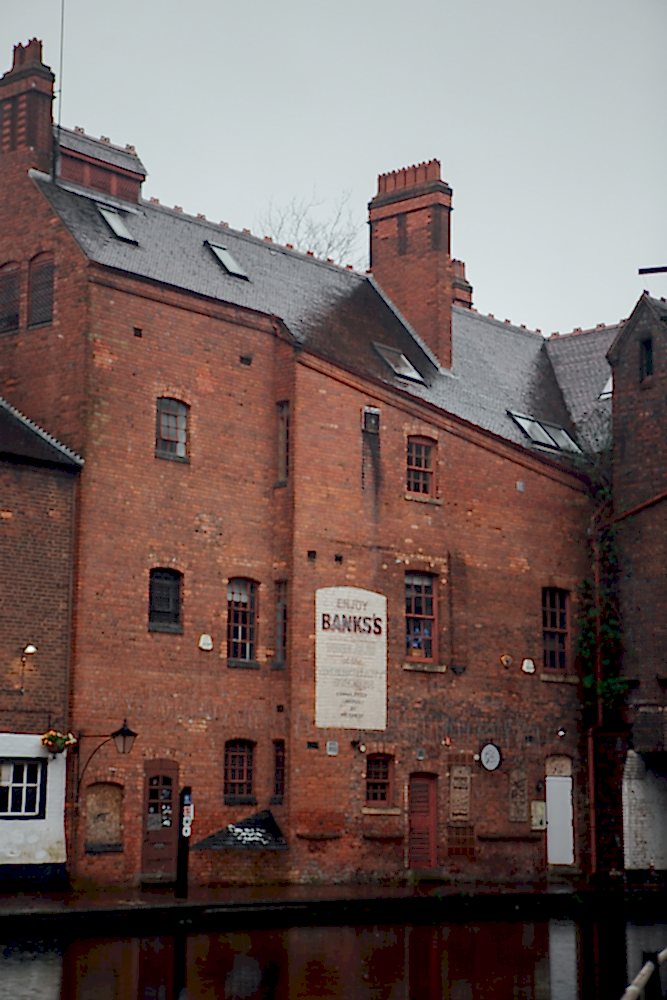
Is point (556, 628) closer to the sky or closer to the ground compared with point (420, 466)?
closer to the ground

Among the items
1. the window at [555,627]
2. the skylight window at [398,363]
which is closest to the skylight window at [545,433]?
the skylight window at [398,363]

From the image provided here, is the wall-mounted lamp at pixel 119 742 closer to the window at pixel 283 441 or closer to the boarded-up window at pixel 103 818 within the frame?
the boarded-up window at pixel 103 818

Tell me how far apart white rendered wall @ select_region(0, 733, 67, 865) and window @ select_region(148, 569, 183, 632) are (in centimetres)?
338

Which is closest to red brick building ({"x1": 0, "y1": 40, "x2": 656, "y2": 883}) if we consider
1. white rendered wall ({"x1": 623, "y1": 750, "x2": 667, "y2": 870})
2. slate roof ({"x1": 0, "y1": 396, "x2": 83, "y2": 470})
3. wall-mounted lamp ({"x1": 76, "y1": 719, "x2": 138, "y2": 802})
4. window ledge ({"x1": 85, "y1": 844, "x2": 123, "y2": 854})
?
window ledge ({"x1": 85, "y1": 844, "x2": 123, "y2": 854})

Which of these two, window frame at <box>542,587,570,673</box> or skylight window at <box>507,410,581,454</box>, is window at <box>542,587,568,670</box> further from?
skylight window at <box>507,410,581,454</box>

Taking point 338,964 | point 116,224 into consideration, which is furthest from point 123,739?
point 338,964

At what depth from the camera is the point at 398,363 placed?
38188mm

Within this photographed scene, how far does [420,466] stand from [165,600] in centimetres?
722

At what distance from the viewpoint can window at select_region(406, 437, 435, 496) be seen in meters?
35.7

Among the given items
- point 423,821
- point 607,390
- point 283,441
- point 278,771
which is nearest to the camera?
point 278,771

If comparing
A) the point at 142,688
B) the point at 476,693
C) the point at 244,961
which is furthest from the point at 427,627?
the point at 244,961

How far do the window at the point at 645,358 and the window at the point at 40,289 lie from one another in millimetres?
14532

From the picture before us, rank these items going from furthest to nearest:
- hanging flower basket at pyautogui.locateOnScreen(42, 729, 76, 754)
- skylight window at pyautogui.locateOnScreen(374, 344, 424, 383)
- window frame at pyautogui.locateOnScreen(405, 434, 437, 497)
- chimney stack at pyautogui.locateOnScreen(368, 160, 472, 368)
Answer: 1. chimney stack at pyautogui.locateOnScreen(368, 160, 472, 368)
2. skylight window at pyautogui.locateOnScreen(374, 344, 424, 383)
3. window frame at pyautogui.locateOnScreen(405, 434, 437, 497)
4. hanging flower basket at pyautogui.locateOnScreen(42, 729, 76, 754)

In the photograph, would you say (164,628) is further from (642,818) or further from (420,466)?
(642,818)
